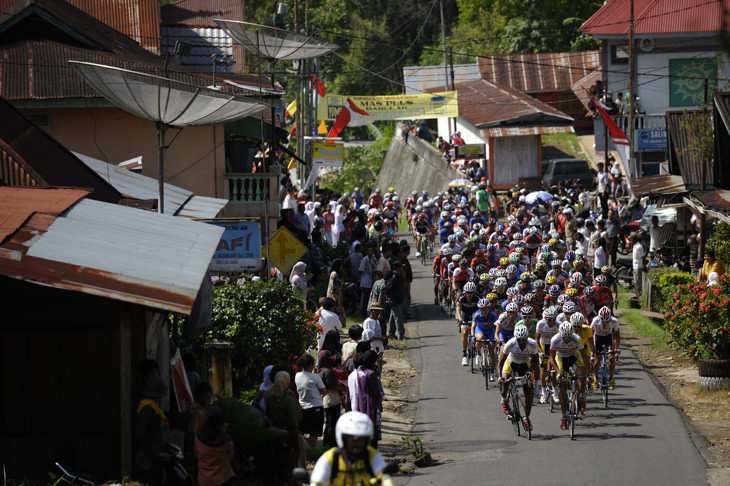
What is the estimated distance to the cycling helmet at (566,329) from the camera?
15641 millimetres

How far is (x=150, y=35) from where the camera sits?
32.3 metres

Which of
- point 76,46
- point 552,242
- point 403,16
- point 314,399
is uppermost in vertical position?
point 403,16

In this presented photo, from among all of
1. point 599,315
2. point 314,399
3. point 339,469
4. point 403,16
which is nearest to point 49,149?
point 314,399

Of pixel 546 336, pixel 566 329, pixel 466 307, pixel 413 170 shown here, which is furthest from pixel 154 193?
pixel 413 170

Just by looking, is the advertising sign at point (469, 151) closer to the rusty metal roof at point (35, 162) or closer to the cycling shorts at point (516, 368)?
the rusty metal roof at point (35, 162)

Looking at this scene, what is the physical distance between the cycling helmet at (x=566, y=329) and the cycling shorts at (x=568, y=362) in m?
0.36

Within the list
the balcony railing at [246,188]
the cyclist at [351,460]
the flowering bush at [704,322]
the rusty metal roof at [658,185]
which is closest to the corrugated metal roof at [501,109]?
the rusty metal roof at [658,185]

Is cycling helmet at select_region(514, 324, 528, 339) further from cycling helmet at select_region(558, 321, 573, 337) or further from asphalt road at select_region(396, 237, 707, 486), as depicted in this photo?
asphalt road at select_region(396, 237, 707, 486)

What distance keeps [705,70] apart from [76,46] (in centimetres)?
2940

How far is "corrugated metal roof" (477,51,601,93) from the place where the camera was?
59875mm

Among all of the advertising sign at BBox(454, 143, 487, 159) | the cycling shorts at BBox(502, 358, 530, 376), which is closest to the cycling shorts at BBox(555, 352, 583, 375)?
the cycling shorts at BBox(502, 358, 530, 376)

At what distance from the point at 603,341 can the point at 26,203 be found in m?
10.2

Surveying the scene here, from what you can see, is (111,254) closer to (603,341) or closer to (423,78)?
(603,341)

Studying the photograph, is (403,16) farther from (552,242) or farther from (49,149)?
(49,149)
